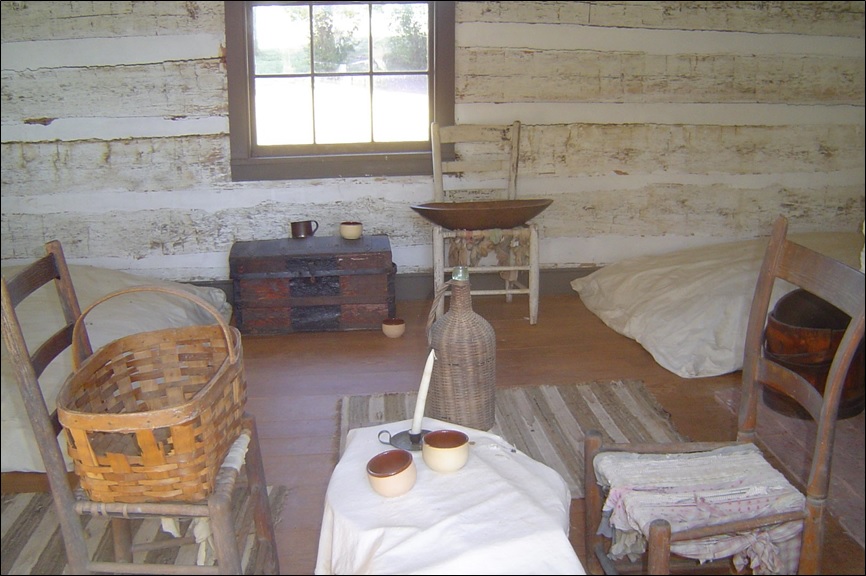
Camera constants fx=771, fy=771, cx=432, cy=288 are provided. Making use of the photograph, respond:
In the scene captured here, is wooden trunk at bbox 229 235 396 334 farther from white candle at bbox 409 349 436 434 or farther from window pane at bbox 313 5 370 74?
white candle at bbox 409 349 436 434

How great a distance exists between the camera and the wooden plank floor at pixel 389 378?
232 centimetres

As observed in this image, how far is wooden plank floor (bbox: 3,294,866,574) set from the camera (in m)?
2.32

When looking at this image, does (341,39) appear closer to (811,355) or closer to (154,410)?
(811,355)

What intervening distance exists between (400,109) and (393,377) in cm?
167

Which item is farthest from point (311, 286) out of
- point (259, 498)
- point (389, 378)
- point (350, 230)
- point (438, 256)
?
point (259, 498)

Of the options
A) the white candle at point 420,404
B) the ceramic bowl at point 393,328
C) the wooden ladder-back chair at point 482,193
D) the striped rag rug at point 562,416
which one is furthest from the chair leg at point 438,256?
the white candle at point 420,404

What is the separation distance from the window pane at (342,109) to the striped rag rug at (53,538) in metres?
2.41

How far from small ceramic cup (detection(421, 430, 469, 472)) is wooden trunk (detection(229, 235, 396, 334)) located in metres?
2.34

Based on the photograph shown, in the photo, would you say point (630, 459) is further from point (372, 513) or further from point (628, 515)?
point (372, 513)

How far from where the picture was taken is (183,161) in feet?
13.6

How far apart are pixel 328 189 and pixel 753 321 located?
279cm

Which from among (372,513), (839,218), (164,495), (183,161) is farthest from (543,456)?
(839,218)

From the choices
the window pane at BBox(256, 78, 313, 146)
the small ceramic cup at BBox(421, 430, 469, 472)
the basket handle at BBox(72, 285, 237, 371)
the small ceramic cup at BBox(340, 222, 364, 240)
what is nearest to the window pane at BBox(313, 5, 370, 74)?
the window pane at BBox(256, 78, 313, 146)

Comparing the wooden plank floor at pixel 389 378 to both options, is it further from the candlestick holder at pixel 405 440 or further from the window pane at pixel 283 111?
the window pane at pixel 283 111
